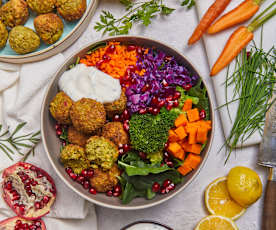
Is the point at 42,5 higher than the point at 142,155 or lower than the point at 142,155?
higher

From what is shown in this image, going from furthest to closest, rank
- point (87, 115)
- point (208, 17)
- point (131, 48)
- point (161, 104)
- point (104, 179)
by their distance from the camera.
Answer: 1. point (208, 17)
2. point (131, 48)
3. point (161, 104)
4. point (104, 179)
5. point (87, 115)

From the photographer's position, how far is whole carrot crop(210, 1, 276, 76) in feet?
9.09

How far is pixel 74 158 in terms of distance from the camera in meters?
2.42

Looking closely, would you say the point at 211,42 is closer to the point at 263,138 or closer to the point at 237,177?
the point at 263,138

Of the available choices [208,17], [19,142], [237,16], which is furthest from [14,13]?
[237,16]

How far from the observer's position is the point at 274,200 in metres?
2.75

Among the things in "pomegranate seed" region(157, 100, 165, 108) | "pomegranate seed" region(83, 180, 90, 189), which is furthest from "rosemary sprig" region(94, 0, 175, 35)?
"pomegranate seed" region(83, 180, 90, 189)

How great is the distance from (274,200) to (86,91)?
6.48 ft

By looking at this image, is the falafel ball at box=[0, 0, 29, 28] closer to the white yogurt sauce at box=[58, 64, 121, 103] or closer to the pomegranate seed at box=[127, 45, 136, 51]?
the white yogurt sauce at box=[58, 64, 121, 103]

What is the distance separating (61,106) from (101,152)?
1.64 ft

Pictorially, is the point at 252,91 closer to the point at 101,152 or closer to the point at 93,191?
the point at 101,152

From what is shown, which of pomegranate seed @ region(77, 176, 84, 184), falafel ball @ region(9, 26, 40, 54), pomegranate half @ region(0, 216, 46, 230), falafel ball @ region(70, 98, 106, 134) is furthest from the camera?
pomegranate half @ region(0, 216, 46, 230)

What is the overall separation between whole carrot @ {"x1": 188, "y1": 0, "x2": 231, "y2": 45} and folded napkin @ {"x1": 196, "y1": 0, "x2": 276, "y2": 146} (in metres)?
0.08

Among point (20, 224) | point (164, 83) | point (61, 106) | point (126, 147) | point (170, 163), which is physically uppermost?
point (164, 83)
